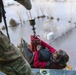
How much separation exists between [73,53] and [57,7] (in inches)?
175

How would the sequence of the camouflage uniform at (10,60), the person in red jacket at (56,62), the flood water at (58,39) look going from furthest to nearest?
the flood water at (58,39)
the person in red jacket at (56,62)
the camouflage uniform at (10,60)

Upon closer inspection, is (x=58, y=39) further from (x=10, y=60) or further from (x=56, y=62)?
(x=10, y=60)

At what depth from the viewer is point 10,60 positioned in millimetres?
755

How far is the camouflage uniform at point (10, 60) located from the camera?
0.74 m

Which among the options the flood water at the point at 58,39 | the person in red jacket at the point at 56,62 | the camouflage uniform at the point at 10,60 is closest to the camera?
the camouflage uniform at the point at 10,60

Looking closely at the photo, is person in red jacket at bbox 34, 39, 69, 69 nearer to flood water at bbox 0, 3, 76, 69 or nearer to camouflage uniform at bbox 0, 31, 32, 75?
camouflage uniform at bbox 0, 31, 32, 75

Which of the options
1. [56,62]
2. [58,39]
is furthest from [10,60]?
[58,39]

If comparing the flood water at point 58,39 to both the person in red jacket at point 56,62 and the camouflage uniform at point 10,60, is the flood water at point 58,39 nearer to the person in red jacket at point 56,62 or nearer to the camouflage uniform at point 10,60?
the person in red jacket at point 56,62

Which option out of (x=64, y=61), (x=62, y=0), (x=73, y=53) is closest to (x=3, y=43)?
(x=64, y=61)

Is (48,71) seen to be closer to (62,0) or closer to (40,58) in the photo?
(40,58)

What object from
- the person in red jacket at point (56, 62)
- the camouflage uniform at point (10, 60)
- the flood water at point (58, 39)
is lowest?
the flood water at point (58, 39)

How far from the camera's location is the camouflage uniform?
742mm

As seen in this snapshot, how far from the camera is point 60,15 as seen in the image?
31.2 feet

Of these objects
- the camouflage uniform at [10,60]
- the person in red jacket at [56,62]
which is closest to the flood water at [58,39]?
the person in red jacket at [56,62]
